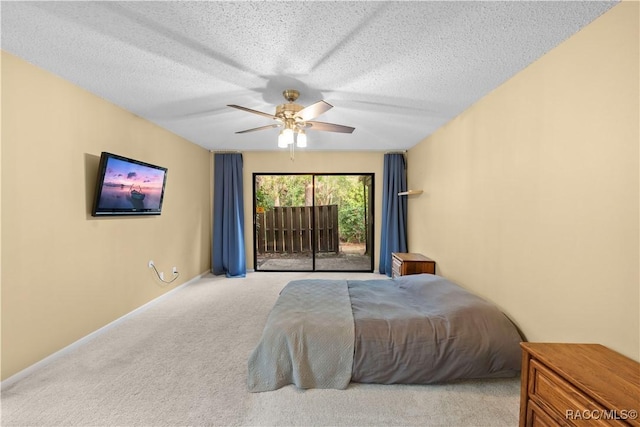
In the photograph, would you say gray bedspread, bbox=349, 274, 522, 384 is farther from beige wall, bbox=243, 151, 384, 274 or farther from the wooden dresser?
beige wall, bbox=243, 151, 384, 274

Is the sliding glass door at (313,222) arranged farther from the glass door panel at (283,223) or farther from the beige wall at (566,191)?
the beige wall at (566,191)

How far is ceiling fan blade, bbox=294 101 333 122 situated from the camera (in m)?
2.25

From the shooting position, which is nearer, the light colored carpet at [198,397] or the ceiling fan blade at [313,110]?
the light colored carpet at [198,397]

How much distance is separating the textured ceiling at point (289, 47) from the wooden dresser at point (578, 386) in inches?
73.4

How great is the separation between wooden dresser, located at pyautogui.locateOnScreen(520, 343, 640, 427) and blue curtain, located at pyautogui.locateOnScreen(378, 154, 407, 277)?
373cm

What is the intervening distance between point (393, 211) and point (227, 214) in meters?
3.16

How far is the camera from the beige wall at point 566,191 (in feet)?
4.83

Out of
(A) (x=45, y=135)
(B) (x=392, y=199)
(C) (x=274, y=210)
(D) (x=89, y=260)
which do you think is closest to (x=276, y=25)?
(A) (x=45, y=135)

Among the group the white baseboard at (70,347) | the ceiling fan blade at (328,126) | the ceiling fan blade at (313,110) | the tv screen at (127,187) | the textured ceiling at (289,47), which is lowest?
the white baseboard at (70,347)

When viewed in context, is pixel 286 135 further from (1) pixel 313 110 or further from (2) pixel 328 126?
(2) pixel 328 126

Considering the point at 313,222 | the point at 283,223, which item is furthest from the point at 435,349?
the point at 283,223

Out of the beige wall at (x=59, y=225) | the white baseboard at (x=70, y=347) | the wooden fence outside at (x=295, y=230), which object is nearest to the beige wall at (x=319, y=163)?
the wooden fence outside at (x=295, y=230)

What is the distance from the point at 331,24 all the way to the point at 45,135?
2.46 metres

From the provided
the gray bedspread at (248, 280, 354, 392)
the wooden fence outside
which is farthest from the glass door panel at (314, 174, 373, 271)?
the gray bedspread at (248, 280, 354, 392)
